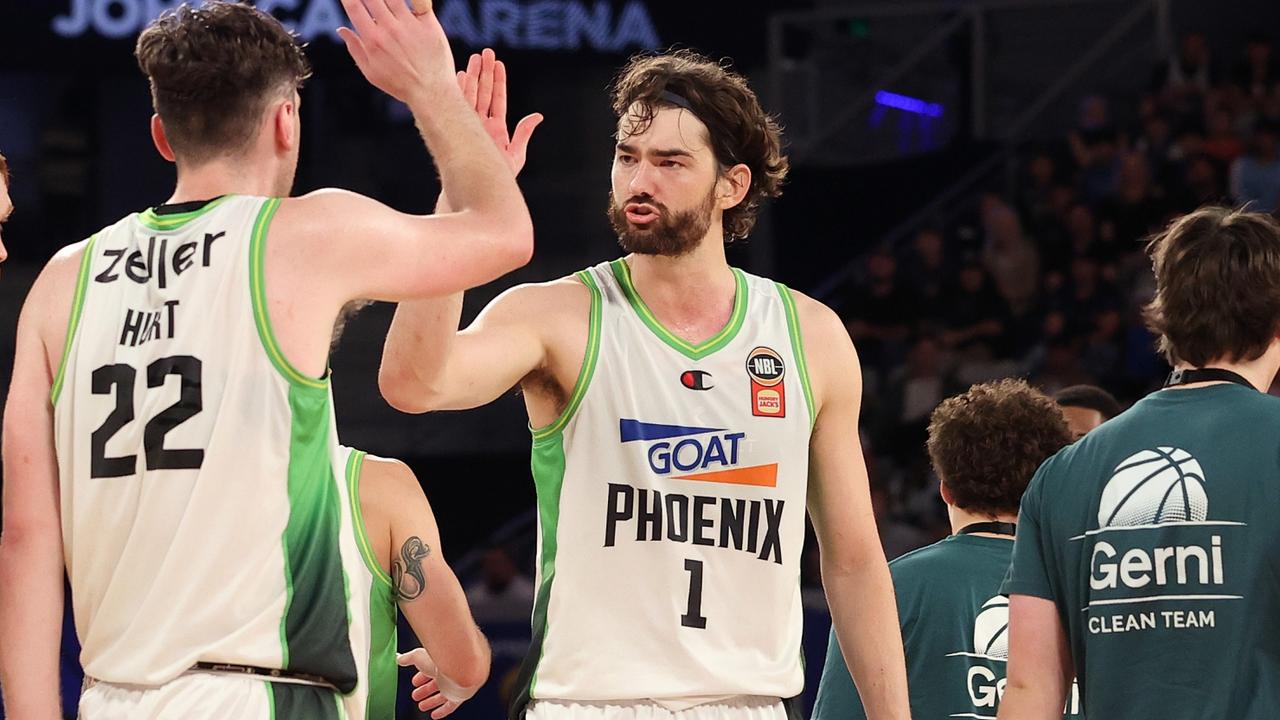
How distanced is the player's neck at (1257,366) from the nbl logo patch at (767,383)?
1088 mm

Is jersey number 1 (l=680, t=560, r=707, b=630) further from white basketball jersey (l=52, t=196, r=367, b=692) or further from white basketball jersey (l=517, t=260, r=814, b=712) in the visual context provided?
white basketball jersey (l=52, t=196, r=367, b=692)

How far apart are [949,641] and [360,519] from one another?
1753mm

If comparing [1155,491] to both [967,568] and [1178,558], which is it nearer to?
[1178,558]

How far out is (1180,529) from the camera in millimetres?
3566

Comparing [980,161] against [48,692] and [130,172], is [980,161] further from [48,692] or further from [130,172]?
[48,692]

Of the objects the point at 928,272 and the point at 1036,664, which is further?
the point at 928,272

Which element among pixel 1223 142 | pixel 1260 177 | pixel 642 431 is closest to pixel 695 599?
pixel 642 431

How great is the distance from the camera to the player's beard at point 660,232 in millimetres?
4492

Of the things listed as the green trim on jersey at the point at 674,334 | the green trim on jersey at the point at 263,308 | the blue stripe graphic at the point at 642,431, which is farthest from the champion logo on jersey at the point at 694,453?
the green trim on jersey at the point at 263,308

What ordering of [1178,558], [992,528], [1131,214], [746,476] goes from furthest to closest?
[1131,214], [992,528], [746,476], [1178,558]

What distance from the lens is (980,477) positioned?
491cm

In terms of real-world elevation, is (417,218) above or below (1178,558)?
above

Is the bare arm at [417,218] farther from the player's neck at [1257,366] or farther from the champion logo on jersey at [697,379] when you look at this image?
the player's neck at [1257,366]

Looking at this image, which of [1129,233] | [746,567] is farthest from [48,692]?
[1129,233]
